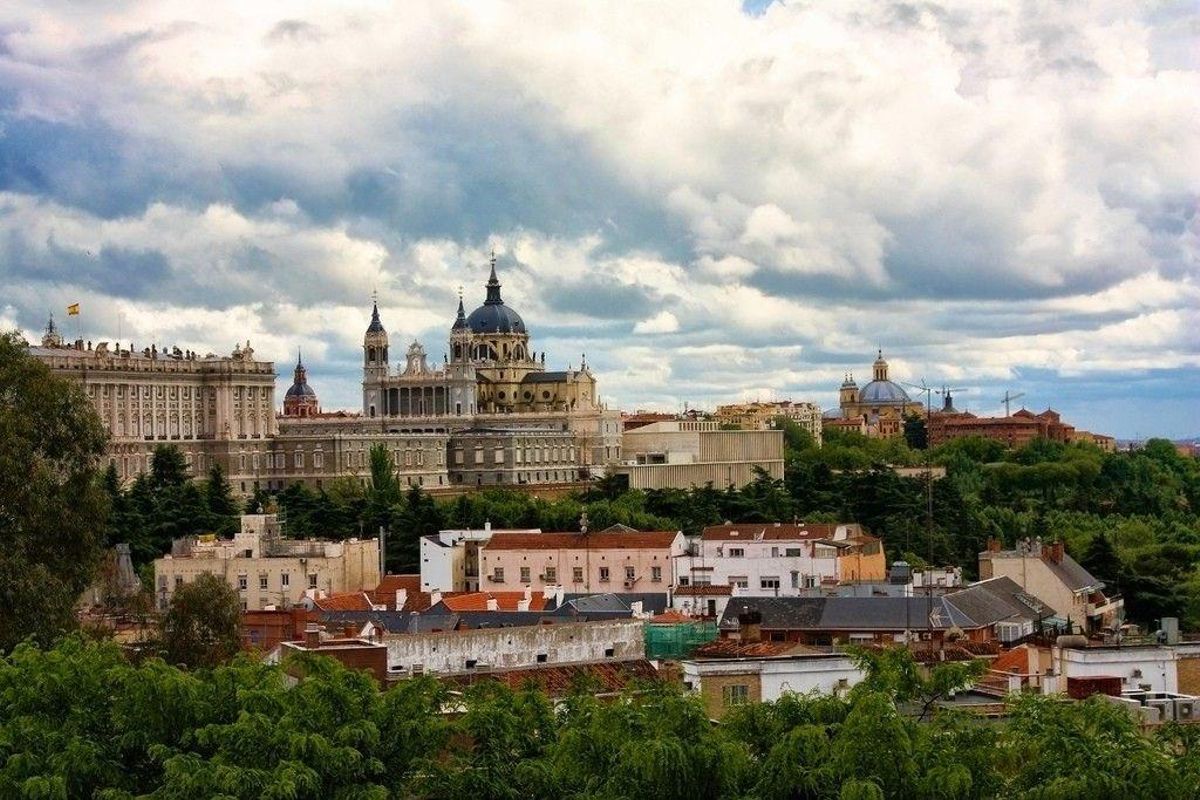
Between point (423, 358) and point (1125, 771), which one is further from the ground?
point (423, 358)

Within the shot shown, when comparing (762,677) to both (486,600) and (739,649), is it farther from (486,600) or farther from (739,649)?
(486,600)

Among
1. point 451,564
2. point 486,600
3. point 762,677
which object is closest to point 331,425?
point 451,564

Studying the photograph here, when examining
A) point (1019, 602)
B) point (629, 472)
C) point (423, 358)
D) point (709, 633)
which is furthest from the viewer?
point (423, 358)

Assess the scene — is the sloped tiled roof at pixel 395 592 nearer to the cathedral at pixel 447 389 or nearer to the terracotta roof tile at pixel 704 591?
the terracotta roof tile at pixel 704 591

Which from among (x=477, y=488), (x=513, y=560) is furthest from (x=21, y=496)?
(x=477, y=488)

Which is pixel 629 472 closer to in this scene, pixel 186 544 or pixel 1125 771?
pixel 186 544

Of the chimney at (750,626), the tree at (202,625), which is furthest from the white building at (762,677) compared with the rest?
the tree at (202,625)
